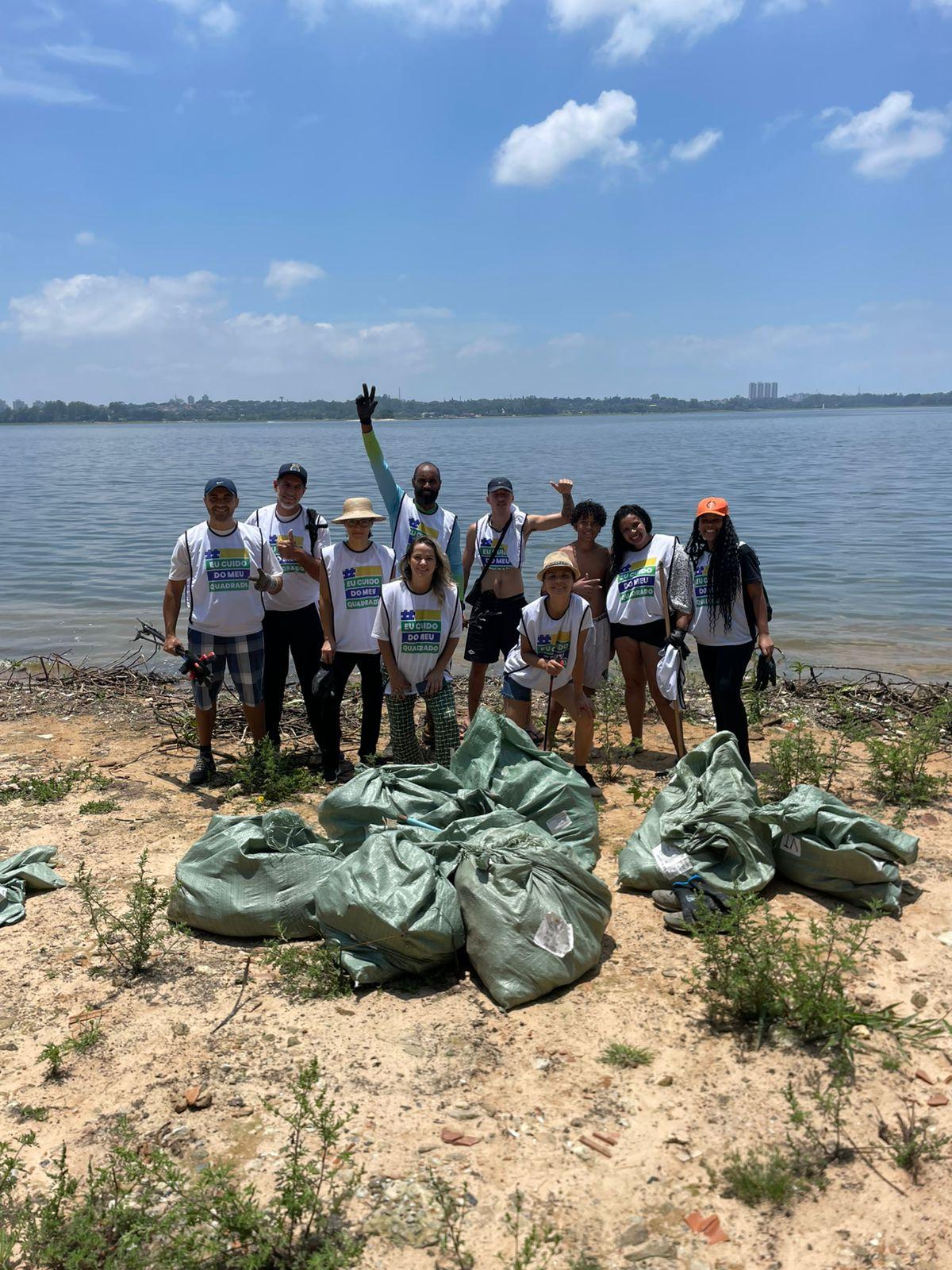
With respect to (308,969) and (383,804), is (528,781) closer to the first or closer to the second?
(383,804)

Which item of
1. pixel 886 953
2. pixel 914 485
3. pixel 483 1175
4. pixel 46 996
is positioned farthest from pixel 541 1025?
pixel 914 485

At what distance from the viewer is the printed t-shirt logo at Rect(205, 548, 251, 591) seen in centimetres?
574

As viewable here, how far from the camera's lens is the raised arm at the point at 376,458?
6.34 m

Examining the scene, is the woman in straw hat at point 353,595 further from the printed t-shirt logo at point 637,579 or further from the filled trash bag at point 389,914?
the filled trash bag at point 389,914

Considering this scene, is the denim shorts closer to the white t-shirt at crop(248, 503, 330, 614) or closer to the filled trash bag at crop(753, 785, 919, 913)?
the white t-shirt at crop(248, 503, 330, 614)

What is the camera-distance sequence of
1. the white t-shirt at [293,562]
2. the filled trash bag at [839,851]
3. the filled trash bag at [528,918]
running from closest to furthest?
the filled trash bag at [528,918]
the filled trash bag at [839,851]
the white t-shirt at [293,562]

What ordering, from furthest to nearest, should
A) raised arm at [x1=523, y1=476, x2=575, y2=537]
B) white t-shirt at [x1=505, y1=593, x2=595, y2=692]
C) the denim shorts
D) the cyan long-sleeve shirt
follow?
raised arm at [x1=523, y1=476, x2=575, y2=537] → the cyan long-sleeve shirt → the denim shorts → white t-shirt at [x1=505, y1=593, x2=595, y2=692]

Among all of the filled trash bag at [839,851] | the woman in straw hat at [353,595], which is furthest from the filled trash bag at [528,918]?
the woman in straw hat at [353,595]

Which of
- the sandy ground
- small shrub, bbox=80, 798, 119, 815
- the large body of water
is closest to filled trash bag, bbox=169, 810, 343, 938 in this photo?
the sandy ground

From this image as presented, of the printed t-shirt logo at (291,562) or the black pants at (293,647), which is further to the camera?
the black pants at (293,647)

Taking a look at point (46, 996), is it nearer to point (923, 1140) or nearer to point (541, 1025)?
point (541, 1025)

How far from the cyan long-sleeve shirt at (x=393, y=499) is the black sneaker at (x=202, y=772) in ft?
6.19

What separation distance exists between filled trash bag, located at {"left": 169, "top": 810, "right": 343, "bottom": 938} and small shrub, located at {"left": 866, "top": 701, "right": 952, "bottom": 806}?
3.23m

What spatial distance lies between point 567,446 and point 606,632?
49.7 metres
